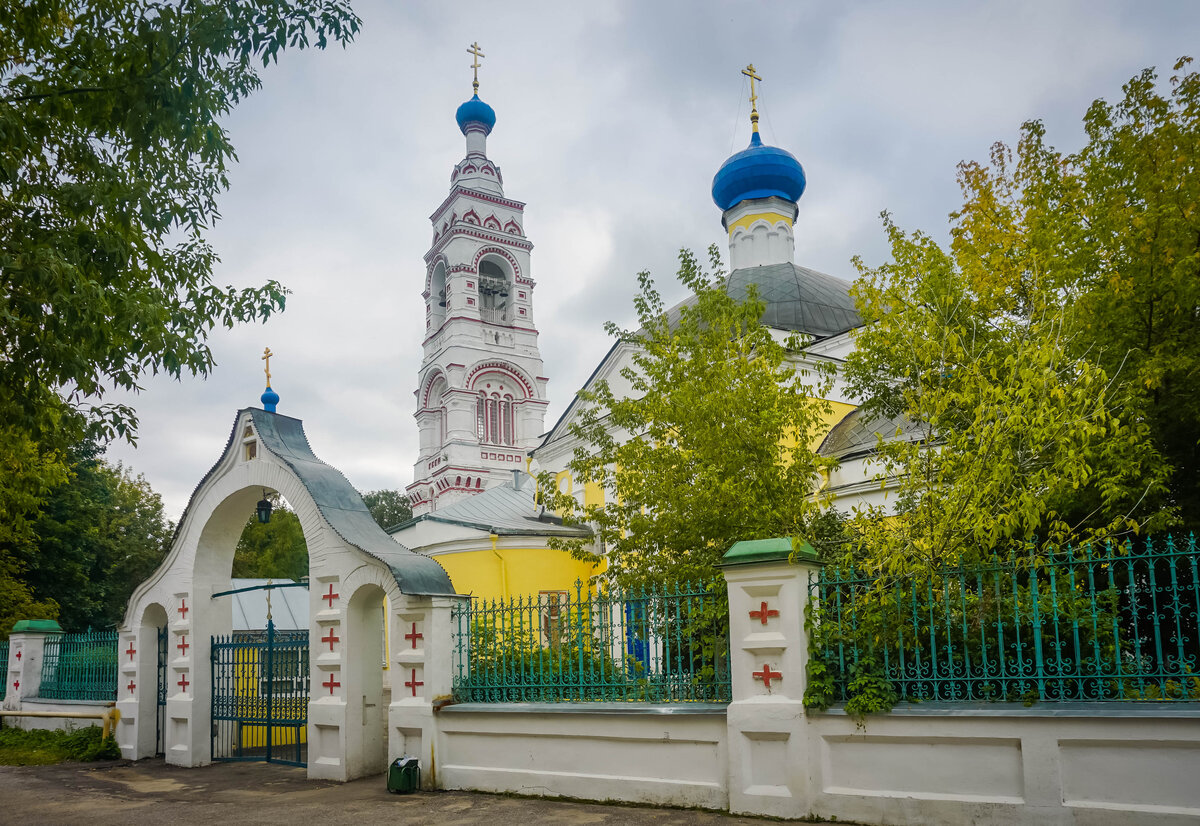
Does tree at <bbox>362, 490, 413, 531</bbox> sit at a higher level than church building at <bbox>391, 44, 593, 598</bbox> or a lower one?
lower

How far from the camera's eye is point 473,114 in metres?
46.5

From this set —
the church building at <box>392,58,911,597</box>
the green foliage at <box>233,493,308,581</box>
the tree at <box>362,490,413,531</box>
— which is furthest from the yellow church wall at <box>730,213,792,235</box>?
the tree at <box>362,490,413,531</box>

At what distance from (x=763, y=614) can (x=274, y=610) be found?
16.6 m

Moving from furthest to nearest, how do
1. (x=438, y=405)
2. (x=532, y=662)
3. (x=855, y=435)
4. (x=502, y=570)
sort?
1. (x=438, y=405)
2. (x=502, y=570)
3. (x=855, y=435)
4. (x=532, y=662)

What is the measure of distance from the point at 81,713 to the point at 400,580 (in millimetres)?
6710

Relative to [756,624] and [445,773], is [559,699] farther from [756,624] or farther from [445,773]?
[756,624]

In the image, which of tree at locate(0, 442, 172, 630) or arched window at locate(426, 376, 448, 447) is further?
arched window at locate(426, 376, 448, 447)

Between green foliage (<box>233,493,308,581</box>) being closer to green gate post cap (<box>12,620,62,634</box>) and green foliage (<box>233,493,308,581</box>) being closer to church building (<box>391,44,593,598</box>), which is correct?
church building (<box>391,44,593,598</box>)

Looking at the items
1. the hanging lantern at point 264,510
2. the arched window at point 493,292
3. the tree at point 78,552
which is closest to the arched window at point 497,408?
the arched window at point 493,292

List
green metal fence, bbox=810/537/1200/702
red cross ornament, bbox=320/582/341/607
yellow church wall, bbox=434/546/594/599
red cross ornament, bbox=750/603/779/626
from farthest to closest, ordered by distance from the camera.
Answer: yellow church wall, bbox=434/546/594/599
red cross ornament, bbox=320/582/341/607
red cross ornament, bbox=750/603/779/626
green metal fence, bbox=810/537/1200/702

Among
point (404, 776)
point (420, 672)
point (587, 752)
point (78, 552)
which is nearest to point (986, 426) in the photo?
point (587, 752)

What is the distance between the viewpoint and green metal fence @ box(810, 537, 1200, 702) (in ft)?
19.7

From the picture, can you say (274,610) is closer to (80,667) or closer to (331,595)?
(80,667)

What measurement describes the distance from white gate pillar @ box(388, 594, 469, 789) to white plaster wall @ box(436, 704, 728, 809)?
19 cm
